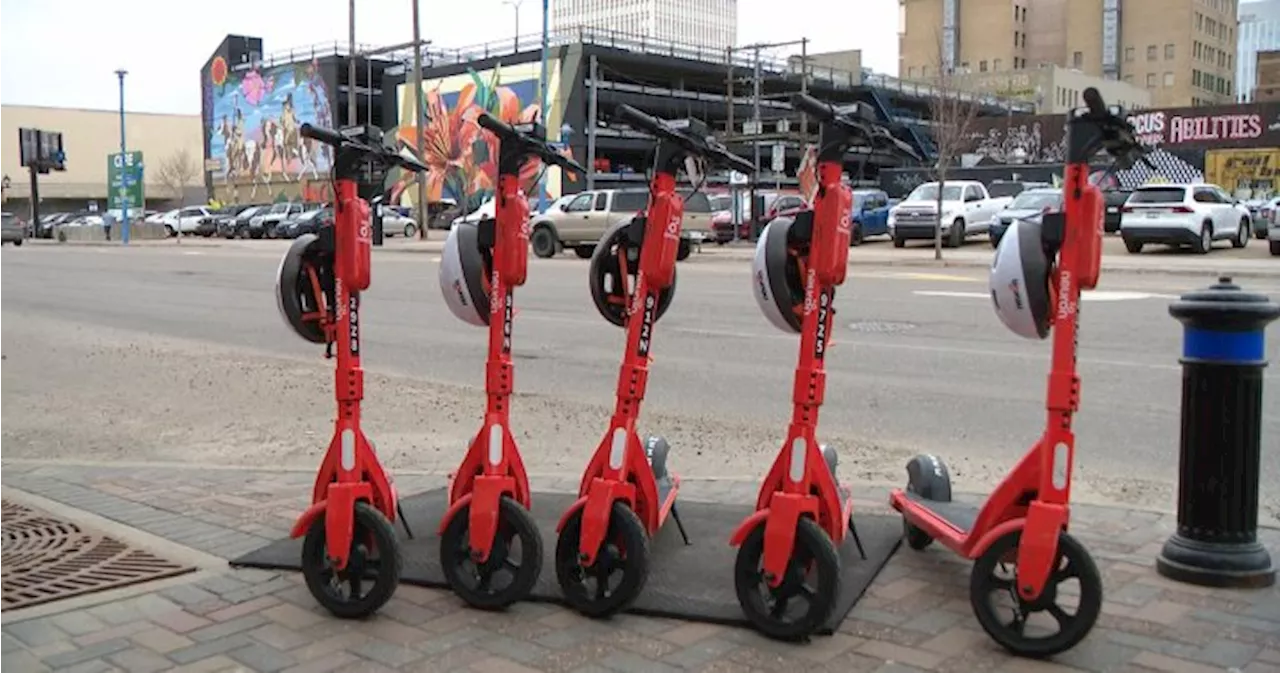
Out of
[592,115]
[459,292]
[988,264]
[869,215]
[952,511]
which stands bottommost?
[952,511]

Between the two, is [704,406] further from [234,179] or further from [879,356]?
[234,179]

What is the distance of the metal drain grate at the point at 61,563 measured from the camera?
184 inches

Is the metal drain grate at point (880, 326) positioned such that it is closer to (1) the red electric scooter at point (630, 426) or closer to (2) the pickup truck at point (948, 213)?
(1) the red electric scooter at point (630, 426)

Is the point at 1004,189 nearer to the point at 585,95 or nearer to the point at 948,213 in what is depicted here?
the point at 948,213

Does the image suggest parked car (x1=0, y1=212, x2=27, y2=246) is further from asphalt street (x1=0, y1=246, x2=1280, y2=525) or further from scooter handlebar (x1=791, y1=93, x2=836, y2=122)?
scooter handlebar (x1=791, y1=93, x2=836, y2=122)

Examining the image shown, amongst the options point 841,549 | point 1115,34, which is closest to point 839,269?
point 841,549

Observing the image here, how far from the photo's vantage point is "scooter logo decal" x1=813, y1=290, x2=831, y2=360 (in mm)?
4121

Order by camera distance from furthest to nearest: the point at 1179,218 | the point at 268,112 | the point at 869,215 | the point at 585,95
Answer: the point at 268,112 → the point at 585,95 → the point at 869,215 → the point at 1179,218

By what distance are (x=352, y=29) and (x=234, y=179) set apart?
38.3 meters

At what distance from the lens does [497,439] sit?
441 centimetres

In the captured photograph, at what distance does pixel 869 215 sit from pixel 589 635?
1346 inches

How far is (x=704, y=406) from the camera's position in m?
9.20

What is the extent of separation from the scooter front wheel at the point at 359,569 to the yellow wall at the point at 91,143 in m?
108

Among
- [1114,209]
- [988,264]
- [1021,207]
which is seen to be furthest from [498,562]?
[1114,209]
